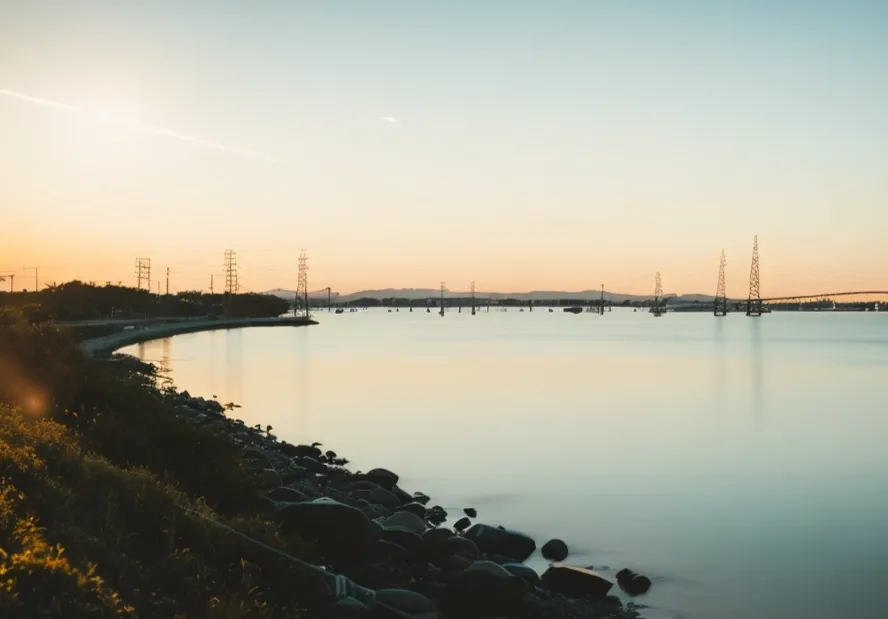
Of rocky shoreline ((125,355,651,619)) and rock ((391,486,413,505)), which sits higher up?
rocky shoreline ((125,355,651,619))

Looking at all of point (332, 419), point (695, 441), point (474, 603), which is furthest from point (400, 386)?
point (474, 603)

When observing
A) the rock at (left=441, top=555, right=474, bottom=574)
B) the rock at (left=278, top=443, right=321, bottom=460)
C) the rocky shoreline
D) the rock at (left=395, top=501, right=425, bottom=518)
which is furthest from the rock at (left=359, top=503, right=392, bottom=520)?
the rock at (left=278, top=443, right=321, bottom=460)

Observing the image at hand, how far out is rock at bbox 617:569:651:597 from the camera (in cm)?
1377

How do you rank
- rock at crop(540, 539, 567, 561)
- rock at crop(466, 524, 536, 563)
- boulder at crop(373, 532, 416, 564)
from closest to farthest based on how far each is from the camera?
boulder at crop(373, 532, 416, 564)
rock at crop(466, 524, 536, 563)
rock at crop(540, 539, 567, 561)

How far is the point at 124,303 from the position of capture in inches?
5344

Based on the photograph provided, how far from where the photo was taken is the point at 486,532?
15.5 metres

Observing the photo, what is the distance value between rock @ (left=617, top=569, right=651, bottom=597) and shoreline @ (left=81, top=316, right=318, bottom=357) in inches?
746

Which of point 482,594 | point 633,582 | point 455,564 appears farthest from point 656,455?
point 482,594

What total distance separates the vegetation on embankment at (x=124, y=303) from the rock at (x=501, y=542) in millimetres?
75308

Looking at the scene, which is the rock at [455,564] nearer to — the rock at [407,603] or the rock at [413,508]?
the rock at [407,603]

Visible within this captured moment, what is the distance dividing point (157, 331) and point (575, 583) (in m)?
86.3

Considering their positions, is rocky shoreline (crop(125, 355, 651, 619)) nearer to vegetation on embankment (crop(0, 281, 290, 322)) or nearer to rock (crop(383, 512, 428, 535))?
rock (crop(383, 512, 428, 535))

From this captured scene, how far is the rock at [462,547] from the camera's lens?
13438mm

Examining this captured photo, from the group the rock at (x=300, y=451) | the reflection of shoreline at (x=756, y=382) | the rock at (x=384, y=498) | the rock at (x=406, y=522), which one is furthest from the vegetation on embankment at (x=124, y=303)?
the rock at (x=406, y=522)
